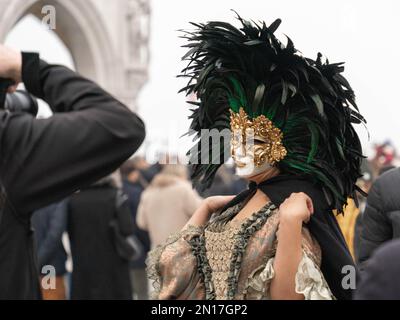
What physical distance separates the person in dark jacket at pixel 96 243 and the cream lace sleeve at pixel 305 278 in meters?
4.31

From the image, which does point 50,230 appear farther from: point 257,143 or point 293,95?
point 293,95

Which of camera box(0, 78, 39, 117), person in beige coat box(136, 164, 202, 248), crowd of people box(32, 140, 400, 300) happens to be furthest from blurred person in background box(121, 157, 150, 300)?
camera box(0, 78, 39, 117)

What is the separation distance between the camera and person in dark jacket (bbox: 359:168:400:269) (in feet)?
15.0

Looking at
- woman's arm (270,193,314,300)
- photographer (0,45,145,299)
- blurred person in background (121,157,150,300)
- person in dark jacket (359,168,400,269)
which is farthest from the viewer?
blurred person in background (121,157,150,300)

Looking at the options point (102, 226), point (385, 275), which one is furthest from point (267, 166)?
point (102, 226)

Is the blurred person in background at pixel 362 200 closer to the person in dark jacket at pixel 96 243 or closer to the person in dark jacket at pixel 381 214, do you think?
the person in dark jacket at pixel 381 214

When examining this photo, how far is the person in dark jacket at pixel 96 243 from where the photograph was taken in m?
8.02

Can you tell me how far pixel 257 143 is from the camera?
13.2 ft

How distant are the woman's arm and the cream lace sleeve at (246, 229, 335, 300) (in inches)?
0.9

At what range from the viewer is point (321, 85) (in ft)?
13.1

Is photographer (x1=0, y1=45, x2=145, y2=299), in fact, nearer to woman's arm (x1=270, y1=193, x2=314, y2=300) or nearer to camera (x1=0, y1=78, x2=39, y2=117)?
camera (x1=0, y1=78, x2=39, y2=117)

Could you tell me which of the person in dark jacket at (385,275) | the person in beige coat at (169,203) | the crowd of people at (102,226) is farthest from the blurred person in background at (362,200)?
the person in dark jacket at (385,275)

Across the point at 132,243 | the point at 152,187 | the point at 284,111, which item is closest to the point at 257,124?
the point at 284,111

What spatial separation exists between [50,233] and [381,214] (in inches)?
149
